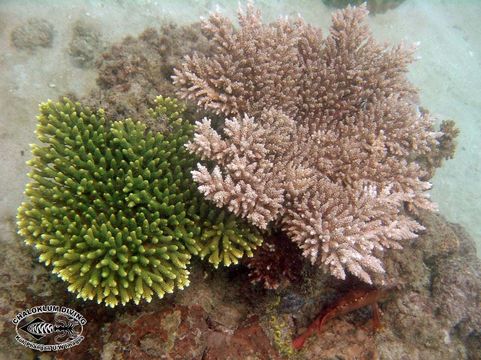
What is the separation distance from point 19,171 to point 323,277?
13.8ft

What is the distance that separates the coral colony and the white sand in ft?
5.49

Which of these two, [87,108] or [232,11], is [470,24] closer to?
[232,11]

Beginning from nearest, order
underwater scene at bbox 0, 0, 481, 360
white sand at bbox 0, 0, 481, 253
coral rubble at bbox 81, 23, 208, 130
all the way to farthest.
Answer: underwater scene at bbox 0, 0, 481, 360
coral rubble at bbox 81, 23, 208, 130
white sand at bbox 0, 0, 481, 253

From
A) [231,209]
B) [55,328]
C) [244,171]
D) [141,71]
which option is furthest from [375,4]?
[55,328]

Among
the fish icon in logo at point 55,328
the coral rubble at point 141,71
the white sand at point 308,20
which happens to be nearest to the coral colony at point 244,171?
the coral rubble at point 141,71

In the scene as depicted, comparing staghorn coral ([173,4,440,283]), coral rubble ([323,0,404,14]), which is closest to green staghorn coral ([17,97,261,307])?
staghorn coral ([173,4,440,283])

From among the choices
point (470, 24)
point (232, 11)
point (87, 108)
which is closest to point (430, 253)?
point (87, 108)

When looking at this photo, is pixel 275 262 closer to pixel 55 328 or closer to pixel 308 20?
pixel 55 328

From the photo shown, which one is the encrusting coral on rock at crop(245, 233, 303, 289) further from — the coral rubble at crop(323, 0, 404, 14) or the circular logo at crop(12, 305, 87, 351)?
the coral rubble at crop(323, 0, 404, 14)

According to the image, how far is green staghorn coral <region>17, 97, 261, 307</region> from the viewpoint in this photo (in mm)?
3070

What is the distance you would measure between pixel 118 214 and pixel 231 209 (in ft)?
3.52

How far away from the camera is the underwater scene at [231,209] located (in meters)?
3.18

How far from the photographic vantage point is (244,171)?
10.5 feet

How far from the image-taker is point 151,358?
309 centimetres
